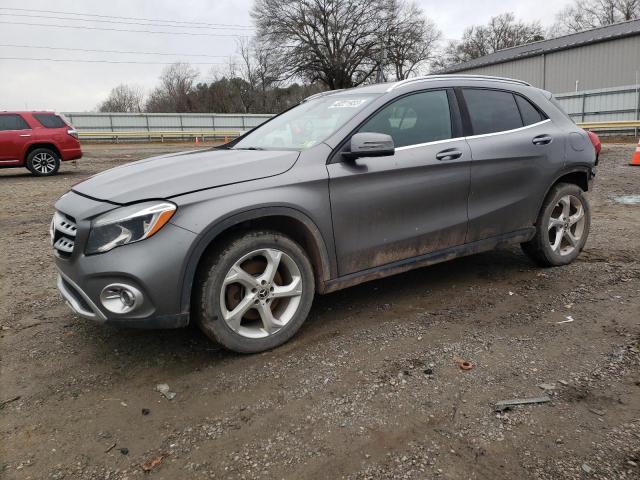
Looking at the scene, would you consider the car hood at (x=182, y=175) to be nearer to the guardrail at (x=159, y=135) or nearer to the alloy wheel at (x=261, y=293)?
the alloy wheel at (x=261, y=293)

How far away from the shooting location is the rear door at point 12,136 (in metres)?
12.2

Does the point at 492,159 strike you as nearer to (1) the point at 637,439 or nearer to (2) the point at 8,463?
(1) the point at 637,439

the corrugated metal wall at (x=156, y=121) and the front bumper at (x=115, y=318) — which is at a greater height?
the corrugated metal wall at (x=156, y=121)

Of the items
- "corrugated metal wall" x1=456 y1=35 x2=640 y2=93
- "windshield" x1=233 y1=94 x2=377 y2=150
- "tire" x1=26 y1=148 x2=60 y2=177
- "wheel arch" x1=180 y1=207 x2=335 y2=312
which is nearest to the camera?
"wheel arch" x1=180 y1=207 x2=335 y2=312

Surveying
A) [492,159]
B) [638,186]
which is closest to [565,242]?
[492,159]

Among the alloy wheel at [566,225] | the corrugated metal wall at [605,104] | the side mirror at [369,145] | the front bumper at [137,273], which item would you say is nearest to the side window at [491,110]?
the alloy wheel at [566,225]

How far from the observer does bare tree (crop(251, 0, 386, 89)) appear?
41312mm

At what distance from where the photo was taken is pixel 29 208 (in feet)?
27.6

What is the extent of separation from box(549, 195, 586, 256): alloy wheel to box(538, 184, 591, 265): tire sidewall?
0.10 ft

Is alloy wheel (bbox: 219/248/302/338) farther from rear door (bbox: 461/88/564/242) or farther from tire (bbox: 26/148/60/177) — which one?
tire (bbox: 26/148/60/177)

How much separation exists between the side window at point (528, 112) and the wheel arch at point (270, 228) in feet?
7.80

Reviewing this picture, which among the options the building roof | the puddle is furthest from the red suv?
the building roof

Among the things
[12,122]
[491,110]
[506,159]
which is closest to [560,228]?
[506,159]

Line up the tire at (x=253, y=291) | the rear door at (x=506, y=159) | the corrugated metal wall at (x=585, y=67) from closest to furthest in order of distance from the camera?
1. the tire at (x=253, y=291)
2. the rear door at (x=506, y=159)
3. the corrugated metal wall at (x=585, y=67)
